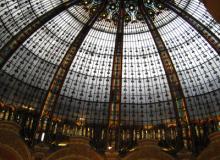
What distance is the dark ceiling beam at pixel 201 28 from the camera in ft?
89.7

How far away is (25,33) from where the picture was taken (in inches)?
1077

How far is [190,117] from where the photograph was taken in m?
28.0

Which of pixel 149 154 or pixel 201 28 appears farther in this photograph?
pixel 201 28

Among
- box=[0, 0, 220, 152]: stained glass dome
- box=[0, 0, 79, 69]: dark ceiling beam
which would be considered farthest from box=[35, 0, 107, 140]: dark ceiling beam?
box=[0, 0, 79, 69]: dark ceiling beam

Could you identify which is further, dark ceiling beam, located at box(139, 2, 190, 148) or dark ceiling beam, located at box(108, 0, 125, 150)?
dark ceiling beam, located at box(108, 0, 125, 150)

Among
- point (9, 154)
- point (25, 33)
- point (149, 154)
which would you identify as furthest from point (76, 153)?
point (25, 33)

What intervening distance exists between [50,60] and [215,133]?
14.6 m

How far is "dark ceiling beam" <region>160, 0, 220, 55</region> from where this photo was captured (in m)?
27.3

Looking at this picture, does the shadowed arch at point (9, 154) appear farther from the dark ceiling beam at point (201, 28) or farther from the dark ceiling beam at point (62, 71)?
the dark ceiling beam at point (201, 28)

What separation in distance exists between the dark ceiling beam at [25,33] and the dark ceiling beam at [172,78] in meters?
7.22

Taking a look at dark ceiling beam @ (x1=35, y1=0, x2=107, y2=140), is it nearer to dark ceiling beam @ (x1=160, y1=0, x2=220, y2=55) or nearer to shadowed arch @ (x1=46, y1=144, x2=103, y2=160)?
shadowed arch @ (x1=46, y1=144, x2=103, y2=160)

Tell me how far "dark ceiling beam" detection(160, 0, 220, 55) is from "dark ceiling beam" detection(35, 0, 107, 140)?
6386 mm

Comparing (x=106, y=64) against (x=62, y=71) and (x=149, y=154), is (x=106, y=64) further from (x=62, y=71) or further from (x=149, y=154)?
(x=149, y=154)

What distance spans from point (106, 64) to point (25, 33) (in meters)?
7.44
